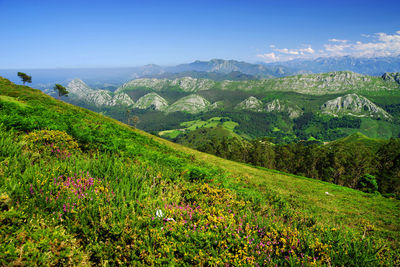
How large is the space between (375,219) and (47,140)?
25470 mm

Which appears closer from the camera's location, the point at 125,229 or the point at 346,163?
the point at 125,229

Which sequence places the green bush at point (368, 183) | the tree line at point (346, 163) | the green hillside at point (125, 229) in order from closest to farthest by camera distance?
the green hillside at point (125, 229) → the green bush at point (368, 183) → the tree line at point (346, 163)

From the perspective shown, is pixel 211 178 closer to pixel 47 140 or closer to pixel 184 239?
pixel 184 239

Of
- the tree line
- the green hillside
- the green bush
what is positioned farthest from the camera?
the tree line

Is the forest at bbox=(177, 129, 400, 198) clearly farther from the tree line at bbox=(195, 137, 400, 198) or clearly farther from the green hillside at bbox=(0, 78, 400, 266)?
the green hillside at bbox=(0, 78, 400, 266)

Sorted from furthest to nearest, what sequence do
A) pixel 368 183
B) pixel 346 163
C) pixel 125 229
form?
1. pixel 346 163
2. pixel 368 183
3. pixel 125 229

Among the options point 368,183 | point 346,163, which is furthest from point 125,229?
point 346,163

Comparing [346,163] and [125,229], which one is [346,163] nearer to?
[346,163]

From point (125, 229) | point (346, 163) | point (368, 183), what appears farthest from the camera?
point (346, 163)

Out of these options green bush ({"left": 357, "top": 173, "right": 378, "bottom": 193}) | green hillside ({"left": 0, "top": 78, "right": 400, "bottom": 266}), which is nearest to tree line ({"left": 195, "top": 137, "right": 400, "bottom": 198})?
green bush ({"left": 357, "top": 173, "right": 378, "bottom": 193})

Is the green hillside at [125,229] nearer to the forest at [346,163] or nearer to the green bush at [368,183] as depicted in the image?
the forest at [346,163]

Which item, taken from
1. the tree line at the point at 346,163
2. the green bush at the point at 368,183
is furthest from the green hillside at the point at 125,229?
the green bush at the point at 368,183

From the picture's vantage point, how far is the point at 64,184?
559 cm

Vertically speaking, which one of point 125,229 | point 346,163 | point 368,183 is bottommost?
point 368,183
